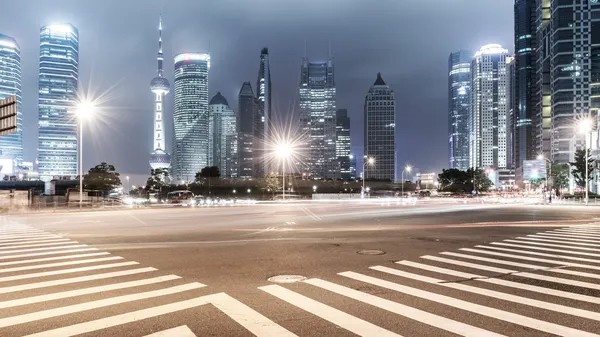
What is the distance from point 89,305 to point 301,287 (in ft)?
12.5

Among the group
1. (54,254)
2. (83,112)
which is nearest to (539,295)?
(54,254)

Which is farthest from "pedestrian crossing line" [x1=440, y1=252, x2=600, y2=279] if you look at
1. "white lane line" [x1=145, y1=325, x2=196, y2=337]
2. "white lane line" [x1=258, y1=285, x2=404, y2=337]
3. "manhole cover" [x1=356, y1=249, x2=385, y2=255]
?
"white lane line" [x1=145, y1=325, x2=196, y2=337]

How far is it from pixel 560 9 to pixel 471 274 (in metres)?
189

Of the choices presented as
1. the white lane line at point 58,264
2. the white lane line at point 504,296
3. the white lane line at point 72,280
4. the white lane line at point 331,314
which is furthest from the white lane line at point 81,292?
the white lane line at point 504,296

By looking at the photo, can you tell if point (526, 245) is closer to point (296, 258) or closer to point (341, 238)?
point (341, 238)

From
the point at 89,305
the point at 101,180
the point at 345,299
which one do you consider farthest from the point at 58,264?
the point at 101,180

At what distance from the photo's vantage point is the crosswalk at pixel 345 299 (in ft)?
20.2

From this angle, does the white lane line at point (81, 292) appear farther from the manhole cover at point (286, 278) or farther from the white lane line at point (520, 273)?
the white lane line at point (520, 273)

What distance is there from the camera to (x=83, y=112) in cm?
3722

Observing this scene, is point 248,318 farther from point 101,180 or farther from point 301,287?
point 101,180

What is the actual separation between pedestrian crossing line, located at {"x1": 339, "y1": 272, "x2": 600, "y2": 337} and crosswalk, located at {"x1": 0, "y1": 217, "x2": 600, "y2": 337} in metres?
0.02

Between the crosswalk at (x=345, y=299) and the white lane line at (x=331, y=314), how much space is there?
2 centimetres

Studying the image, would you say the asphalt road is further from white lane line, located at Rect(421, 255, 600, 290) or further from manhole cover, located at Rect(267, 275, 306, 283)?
manhole cover, located at Rect(267, 275, 306, 283)

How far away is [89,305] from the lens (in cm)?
732
